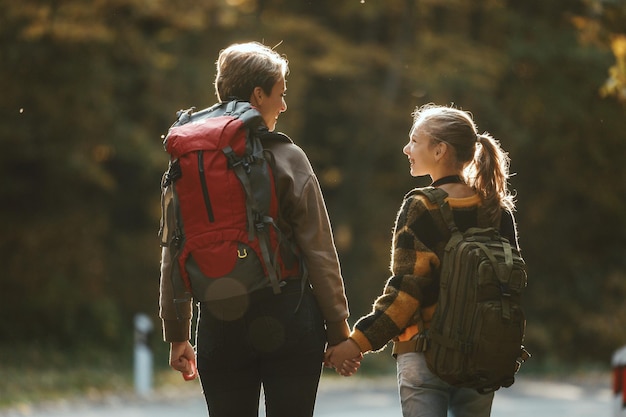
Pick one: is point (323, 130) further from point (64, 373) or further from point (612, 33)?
point (612, 33)

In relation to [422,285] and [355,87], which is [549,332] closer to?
[355,87]

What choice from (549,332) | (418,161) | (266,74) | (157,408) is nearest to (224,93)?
(266,74)

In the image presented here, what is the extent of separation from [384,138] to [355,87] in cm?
117

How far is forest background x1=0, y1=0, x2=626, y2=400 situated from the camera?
16750 mm

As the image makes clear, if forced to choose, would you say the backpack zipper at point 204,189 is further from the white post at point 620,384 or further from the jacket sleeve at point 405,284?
the white post at point 620,384

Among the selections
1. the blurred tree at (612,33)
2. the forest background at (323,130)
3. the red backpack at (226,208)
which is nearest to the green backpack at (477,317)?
the red backpack at (226,208)

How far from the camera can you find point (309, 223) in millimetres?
3492

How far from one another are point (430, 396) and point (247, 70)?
1.23 meters

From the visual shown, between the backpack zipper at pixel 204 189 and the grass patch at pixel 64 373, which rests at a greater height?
the grass patch at pixel 64 373

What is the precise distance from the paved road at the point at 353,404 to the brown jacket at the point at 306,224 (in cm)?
728

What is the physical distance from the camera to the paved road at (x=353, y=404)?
10.8 meters

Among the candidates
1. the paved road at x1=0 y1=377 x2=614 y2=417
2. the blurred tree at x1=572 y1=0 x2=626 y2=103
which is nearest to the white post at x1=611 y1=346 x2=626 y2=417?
the blurred tree at x1=572 y1=0 x2=626 y2=103

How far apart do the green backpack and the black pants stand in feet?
1.31

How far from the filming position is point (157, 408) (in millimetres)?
11117
